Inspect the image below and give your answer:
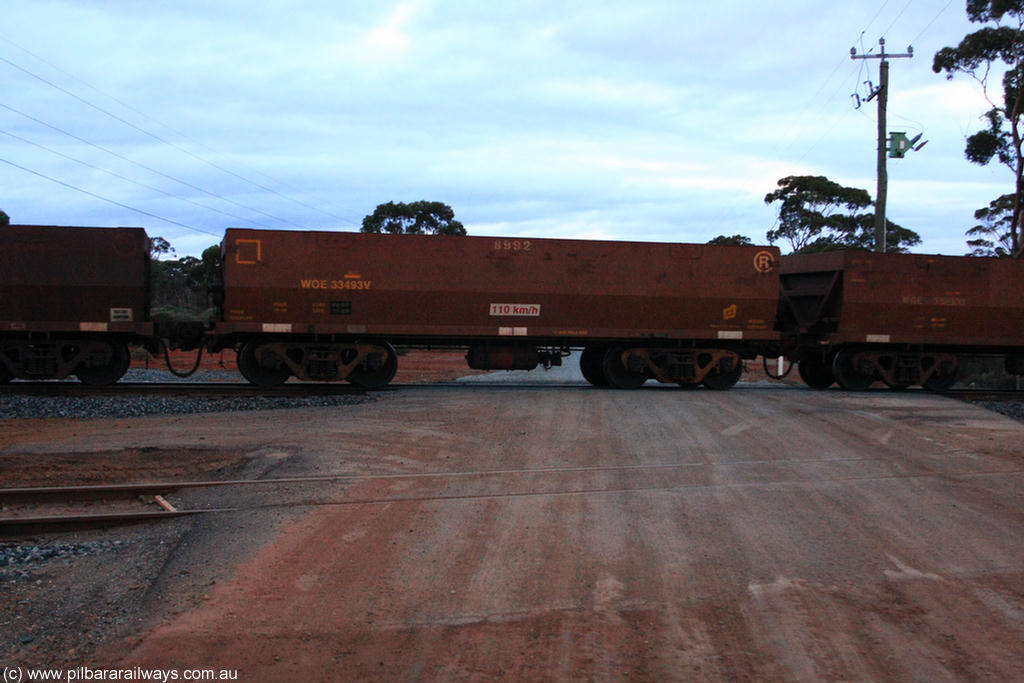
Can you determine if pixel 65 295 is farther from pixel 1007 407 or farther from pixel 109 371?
pixel 1007 407

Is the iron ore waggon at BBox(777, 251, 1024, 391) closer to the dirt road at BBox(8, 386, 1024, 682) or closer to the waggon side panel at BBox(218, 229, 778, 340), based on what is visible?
the waggon side panel at BBox(218, 229, 778, 340)

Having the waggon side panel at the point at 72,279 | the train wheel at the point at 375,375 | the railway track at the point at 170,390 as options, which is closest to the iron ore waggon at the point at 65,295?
the waggon side panel at the point at 72,279

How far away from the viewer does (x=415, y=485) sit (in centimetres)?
788

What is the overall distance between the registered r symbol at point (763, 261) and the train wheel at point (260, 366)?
9997 millimetres

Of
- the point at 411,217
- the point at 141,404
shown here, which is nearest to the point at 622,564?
the point at 141,404

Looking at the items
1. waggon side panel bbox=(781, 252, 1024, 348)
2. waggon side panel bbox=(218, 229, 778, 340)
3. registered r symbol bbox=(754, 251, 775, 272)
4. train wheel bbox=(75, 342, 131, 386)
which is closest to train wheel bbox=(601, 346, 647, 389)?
waggon side panel bbox=(218, 229, 778, 340)

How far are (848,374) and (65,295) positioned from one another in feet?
53.7

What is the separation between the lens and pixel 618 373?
57.4ft

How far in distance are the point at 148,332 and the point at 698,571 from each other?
1316 cm

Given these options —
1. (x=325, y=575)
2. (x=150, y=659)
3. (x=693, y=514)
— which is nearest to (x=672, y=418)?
(x=693, y=514)

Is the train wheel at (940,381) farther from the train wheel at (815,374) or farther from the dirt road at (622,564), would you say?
the dirt road at (622,564)

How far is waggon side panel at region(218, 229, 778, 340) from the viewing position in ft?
52.5

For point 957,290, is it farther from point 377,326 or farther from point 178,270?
point 178,270

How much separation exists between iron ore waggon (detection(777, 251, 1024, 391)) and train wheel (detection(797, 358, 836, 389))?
0.68 metres
